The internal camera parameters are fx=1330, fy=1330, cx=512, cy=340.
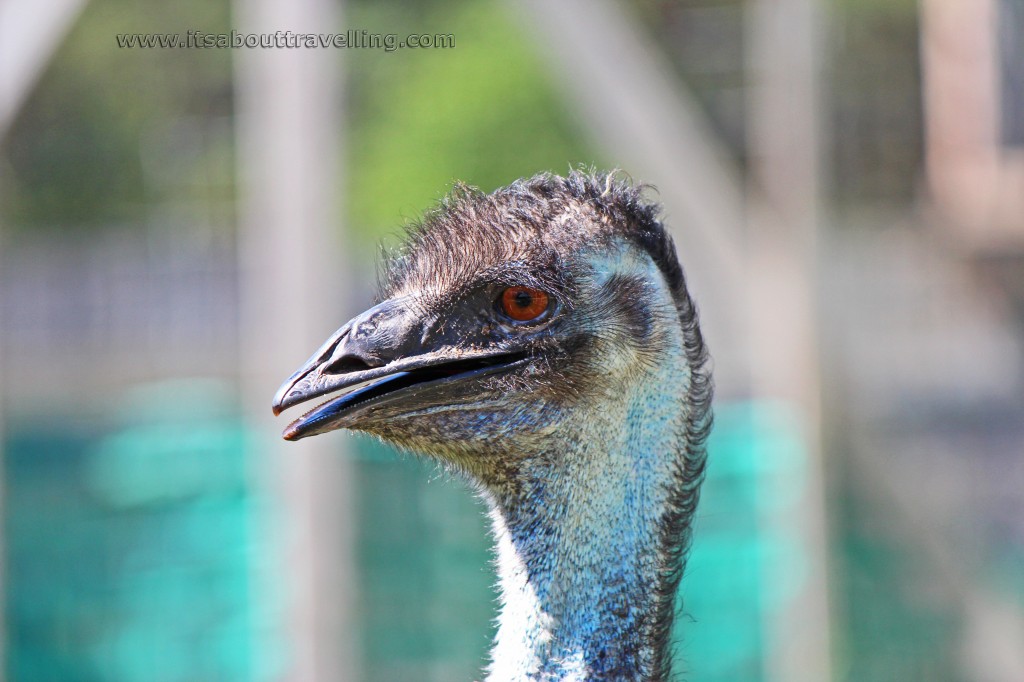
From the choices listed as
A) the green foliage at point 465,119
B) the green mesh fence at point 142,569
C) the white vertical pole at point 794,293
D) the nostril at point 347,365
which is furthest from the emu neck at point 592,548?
the green foliage at point 465,119

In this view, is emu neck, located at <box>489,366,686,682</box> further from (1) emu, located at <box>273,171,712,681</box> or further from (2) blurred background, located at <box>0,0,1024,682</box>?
(2) blurred background, located at <box>0,0,1024,682</box>

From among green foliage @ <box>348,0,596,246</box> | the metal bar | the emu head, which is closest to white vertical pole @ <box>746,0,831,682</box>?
the metal bar

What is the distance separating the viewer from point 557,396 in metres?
1.89

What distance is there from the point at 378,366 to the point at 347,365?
42 millimetres

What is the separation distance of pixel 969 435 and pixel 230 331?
23.9ft

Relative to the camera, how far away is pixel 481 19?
15.4 metres

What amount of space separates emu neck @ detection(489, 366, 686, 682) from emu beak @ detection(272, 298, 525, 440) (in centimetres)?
17

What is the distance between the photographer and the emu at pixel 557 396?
71.1 inches

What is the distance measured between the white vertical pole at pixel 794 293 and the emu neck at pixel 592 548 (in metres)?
1.97

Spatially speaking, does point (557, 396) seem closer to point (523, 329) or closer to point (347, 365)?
point (523, 329)

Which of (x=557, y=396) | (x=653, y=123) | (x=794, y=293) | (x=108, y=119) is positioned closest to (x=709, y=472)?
(x=794, y=293)

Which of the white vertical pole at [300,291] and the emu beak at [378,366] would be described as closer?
the emu beak at [378,366]

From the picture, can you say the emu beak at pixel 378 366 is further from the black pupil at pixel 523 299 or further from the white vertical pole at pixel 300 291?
the white vertical pole at pixel 300 291

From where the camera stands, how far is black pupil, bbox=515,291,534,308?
1891 millimetres
